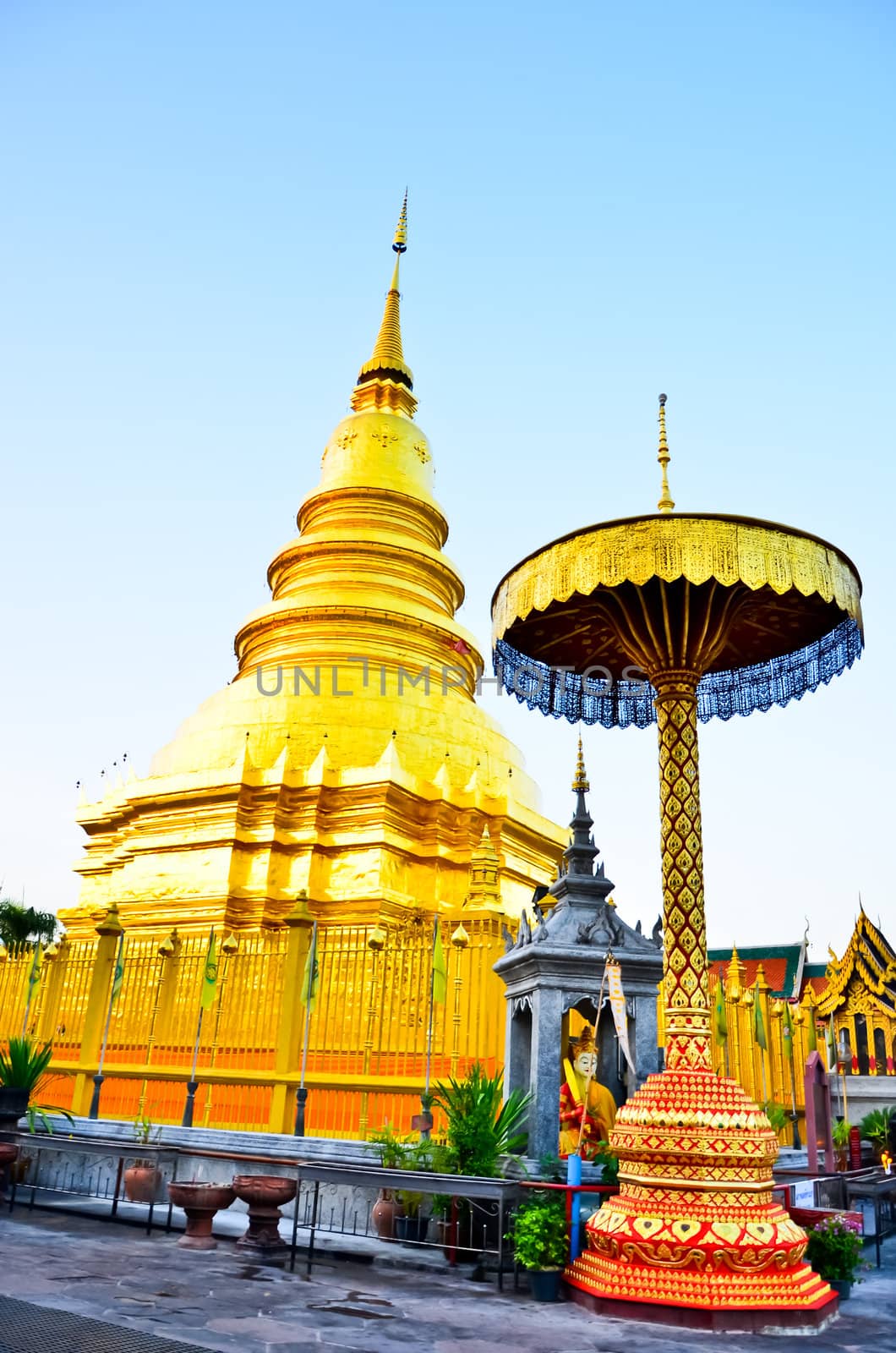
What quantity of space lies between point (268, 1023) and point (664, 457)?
8.44 metres

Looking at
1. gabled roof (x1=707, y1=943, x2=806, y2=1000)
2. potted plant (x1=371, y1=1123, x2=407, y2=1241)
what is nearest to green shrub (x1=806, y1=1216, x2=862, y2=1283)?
potted plant (x1=371, y1=1123, x2=407, y2=1241)

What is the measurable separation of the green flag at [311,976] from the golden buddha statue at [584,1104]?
3660 mm

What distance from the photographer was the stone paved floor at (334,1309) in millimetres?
5348

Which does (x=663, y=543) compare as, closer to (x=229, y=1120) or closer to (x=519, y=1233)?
(x=519, y=1233)

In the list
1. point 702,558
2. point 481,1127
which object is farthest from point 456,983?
point 702,558

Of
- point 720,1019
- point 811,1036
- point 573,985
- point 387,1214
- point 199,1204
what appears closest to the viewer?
point 199,1204

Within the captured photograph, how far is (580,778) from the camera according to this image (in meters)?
9.66

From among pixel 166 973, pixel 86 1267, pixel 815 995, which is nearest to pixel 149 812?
pixel 166 973

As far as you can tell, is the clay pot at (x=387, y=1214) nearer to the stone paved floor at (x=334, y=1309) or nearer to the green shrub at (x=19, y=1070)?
the stone paved floor at (x=334, y=1309)

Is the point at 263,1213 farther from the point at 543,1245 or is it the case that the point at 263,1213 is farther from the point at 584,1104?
the point at 584,1104

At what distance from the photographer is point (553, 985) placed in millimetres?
8578

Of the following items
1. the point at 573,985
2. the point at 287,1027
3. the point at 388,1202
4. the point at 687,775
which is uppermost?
the point at 687,775

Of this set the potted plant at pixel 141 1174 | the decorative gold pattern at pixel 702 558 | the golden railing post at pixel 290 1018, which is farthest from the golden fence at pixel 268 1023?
the decorative gold pattern at pixel 702 558

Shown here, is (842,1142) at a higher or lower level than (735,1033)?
lower
